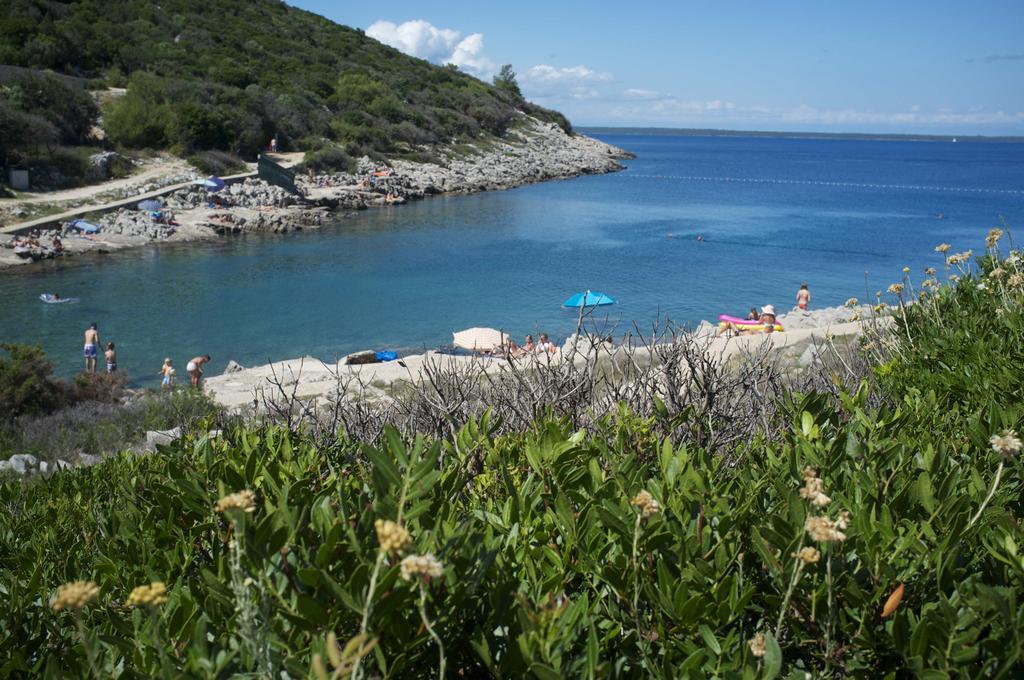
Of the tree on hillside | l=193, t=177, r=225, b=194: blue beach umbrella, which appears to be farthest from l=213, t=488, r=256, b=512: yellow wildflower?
the tree on hillside

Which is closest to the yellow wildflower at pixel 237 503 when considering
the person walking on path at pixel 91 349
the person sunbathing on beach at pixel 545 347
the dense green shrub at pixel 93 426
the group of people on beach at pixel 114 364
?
the person sunbathing on beach at pixel 545 347

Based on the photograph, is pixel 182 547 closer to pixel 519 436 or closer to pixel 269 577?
pixel 269 577

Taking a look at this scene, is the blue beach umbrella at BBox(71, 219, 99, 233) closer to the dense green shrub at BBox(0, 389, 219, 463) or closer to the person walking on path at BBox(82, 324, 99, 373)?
the person walking on path at BBox(82, 324, 99, 373)

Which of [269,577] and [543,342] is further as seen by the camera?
[543,342]

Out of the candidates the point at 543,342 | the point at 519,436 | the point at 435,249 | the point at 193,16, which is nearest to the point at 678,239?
the point at 435,249

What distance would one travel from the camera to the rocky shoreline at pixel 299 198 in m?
28.8

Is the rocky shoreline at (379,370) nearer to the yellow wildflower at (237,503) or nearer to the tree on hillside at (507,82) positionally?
the yellow wildflower at (237,503)

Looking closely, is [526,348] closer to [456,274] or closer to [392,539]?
[392,539]

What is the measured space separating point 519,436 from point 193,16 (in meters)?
73.8

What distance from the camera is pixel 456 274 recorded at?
2942 cm

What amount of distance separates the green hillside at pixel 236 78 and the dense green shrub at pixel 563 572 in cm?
4282

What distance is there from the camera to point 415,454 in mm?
1974

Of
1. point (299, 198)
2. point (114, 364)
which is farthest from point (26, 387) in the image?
point (299, 198)

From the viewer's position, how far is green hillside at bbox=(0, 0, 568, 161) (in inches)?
1704
